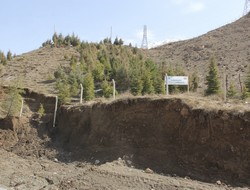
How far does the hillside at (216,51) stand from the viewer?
106 feet

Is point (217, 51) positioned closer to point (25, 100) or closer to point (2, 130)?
point (25, 100)

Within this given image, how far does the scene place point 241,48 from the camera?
1464 inches

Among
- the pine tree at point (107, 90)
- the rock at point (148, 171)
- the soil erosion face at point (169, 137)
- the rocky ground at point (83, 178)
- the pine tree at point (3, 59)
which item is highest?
the pine tree at point (3, 59)

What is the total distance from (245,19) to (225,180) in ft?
134

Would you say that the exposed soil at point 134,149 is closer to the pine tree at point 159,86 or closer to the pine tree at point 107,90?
the pine tree at point 107,90

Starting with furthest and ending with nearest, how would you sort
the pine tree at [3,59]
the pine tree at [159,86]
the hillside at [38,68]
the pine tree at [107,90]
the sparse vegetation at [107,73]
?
the pine tree at [3,59], the hillside at [38,68], the pine tree at [107,90], the sparse vegetation at [107,73], the pine tree at [159,86]

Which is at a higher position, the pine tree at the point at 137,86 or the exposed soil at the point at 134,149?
the pine tree at the point at 137,86

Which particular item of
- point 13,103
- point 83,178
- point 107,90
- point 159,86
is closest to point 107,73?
point 107,90

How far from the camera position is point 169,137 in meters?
15.2

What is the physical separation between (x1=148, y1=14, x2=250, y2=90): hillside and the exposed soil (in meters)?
11.4

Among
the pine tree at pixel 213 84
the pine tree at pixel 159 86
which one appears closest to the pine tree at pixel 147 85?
the pine tree at pixel 159 86

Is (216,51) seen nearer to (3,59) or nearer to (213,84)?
(213,84)

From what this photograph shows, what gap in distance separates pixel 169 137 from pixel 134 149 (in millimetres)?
1772

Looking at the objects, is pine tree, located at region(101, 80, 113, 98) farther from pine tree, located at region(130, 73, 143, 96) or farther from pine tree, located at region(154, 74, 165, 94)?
pine tree, located at region(154, 74, 165, 94)
